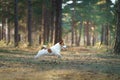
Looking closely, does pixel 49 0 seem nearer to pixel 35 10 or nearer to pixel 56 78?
pixel 35 10

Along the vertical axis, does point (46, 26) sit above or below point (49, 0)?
below

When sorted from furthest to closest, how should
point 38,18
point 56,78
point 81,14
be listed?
point 81,14, point 38,18, point 56,78

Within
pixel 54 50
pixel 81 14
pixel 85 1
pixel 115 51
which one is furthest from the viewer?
pixel 81 14

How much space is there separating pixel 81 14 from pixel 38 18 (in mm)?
21386

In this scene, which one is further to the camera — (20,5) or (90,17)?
(90,17)

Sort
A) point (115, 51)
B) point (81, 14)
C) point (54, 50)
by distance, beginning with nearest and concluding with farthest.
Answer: point (54, 50)
point (115, 51)
point (81, 14)

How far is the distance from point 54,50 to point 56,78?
8082 millimetres

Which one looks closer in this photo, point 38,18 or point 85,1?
point 38,18

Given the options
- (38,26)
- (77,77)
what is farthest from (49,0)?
(77,77)

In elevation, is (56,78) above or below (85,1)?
below

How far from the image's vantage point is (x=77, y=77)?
484 inches

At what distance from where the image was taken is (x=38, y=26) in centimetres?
6506

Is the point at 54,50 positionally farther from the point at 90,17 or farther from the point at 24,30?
the point at 90,17

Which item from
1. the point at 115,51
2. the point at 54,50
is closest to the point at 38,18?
the point at 115,51
